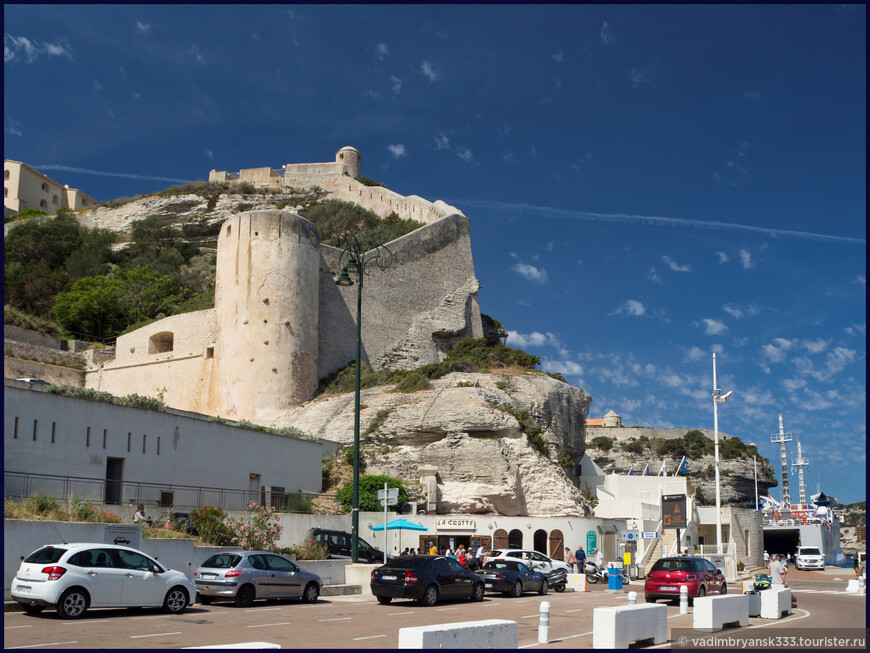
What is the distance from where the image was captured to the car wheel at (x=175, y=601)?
16.2 m

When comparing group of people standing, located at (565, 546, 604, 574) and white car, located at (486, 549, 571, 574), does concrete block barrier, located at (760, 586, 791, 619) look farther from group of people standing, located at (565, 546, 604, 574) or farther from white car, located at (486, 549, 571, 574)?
group of people standing, located at (565, 546, 604, 574)

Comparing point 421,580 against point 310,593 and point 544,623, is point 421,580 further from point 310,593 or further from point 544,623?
point 544,623

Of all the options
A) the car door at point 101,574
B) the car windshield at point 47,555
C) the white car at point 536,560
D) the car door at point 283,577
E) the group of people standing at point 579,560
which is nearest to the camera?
the car windshield at point 47,555

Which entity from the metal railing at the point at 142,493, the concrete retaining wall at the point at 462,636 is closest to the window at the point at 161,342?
the metal railing at the point at 142,493

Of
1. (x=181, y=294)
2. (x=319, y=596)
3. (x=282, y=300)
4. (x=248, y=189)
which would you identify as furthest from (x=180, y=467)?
(x=248, y=189)

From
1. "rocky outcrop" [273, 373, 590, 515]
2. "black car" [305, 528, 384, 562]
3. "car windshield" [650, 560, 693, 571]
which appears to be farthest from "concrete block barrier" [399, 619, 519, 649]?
"rocky outcrop" [273, 373, 590, 515]

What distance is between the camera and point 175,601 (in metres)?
16.4

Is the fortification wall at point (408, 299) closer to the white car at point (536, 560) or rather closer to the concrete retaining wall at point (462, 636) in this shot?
the white car at point (536, 560)

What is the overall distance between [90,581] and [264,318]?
32.3 m

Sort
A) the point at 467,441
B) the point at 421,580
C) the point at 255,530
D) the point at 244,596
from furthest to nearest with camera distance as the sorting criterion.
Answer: the point at 467,441 → the point at 255,530 → the point at 421,580 → the point at 244,596

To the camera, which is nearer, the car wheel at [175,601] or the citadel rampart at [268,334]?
the car wheel at [175,601]

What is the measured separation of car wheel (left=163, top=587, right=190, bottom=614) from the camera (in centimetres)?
Result: 1625

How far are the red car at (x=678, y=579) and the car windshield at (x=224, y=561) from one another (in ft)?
34.0

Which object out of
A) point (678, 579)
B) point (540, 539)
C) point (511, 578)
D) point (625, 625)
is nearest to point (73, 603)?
point (625, 625)
